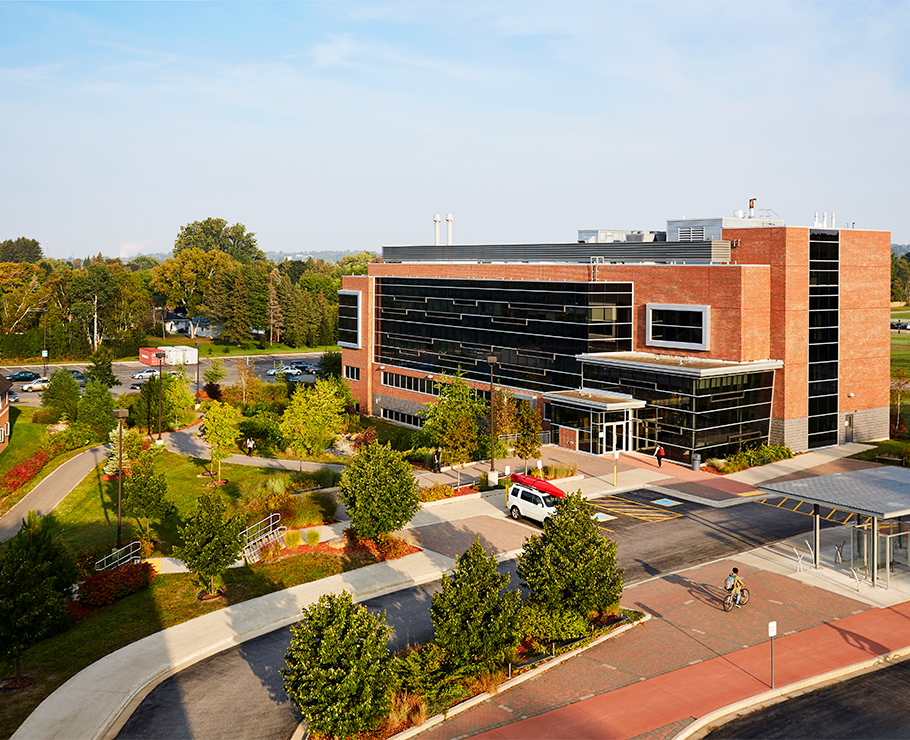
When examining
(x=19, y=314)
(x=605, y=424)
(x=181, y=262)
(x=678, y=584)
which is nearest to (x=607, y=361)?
(x=605, y=424)

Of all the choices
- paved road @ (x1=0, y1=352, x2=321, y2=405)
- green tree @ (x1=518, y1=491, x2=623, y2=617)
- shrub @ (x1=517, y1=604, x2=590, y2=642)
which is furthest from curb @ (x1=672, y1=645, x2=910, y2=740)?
paved road @ (x1=0, y1=352, x2=321, y2=405)

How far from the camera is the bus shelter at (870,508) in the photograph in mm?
26969

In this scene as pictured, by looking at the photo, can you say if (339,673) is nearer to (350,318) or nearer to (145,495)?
(145,495)

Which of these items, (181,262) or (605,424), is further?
(181,262)

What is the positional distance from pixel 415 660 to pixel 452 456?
929 inches

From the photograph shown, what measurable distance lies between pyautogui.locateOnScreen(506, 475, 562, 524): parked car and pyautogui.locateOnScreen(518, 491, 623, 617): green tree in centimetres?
1119

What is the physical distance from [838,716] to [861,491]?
1260 centimetres

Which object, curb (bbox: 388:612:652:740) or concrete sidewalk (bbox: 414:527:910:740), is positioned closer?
curb (bbox: 388:612:652:740)

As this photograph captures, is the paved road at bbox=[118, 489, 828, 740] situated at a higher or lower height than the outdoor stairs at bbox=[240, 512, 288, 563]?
lower

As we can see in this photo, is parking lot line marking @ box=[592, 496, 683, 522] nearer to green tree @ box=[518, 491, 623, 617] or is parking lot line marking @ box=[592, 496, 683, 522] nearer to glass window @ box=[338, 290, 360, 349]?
green tree @ box=[518, 491, 623, 617]

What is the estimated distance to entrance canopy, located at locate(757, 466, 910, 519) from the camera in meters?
26.7

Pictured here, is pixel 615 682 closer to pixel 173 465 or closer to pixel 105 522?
pixel 105 522

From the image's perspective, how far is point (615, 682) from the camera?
20.2 metres

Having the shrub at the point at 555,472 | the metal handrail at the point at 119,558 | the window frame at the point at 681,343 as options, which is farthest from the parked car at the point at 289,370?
the metal handrail at the point at 119,558
